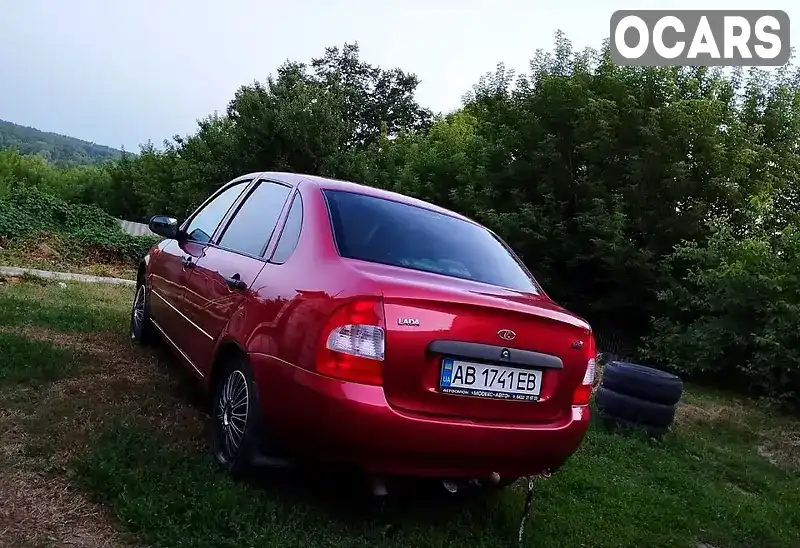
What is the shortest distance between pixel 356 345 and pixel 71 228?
52.8ft

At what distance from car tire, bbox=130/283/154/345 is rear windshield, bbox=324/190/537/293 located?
2606 millimetres

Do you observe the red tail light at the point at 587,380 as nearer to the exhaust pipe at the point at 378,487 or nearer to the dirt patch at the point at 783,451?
the exhaust pipe at the point at 378,487

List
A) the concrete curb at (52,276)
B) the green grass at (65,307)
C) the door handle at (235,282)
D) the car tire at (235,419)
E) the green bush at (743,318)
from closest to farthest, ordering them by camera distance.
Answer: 1. the car tire at (235,419)
2. the door handle at (235,282)
3. the green grass at (65,307)
4. the green bush at (743,318)
5. the concrete curb at (52,276)

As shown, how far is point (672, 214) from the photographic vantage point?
43.3 ft

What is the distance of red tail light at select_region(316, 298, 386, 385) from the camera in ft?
8.60

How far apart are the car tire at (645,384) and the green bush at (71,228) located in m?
→ 12.1

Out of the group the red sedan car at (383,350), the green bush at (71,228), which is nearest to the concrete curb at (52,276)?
the green bush at (71,228)

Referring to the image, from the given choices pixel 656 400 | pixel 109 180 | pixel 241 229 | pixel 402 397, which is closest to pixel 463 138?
pixel 656 400

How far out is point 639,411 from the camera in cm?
544

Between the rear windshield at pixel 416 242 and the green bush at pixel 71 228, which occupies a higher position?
the rear windshield at pixel 416 242

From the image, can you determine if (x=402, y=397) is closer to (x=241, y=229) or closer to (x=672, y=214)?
(x=241, y=229)

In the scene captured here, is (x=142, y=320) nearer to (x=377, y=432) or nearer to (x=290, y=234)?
(x=290, y=234)

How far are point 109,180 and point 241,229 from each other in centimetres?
3691

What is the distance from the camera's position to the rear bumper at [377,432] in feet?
8.55
